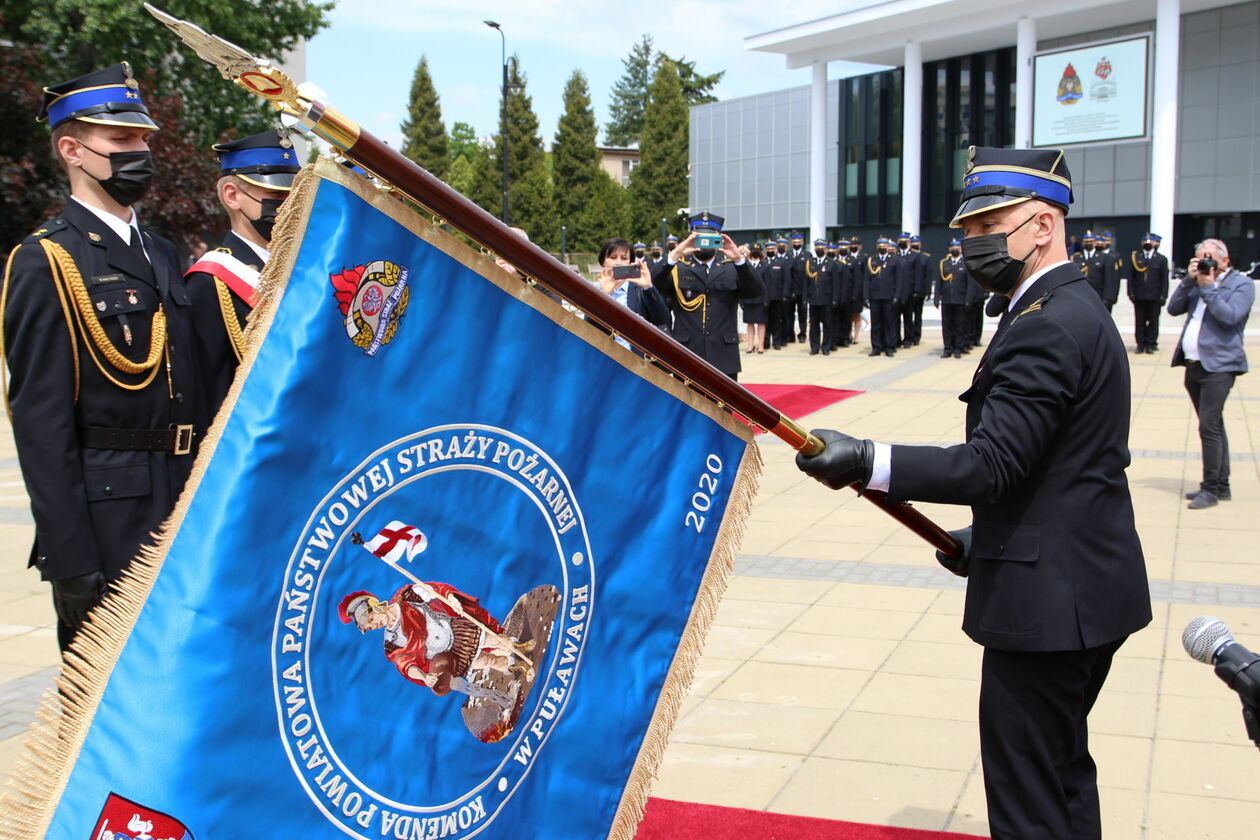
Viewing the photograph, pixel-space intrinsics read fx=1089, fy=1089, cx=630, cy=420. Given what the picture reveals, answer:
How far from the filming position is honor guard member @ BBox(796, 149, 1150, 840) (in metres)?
2.42

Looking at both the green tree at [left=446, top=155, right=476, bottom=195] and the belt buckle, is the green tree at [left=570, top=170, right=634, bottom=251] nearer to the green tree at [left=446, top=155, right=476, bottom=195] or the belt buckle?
the green tree at [left=446, top=155, right=476, bottom=195]

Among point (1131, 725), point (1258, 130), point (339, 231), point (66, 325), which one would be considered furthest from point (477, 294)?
point (1258, 130)

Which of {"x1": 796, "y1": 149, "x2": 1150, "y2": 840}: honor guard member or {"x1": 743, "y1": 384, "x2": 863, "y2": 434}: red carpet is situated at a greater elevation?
{"x1": 796, "y1": 149, "x2": 1150, "y2": 840}: honor guard member

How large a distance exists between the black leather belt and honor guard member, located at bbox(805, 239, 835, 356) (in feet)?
58.4

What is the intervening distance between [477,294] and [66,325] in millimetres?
1516

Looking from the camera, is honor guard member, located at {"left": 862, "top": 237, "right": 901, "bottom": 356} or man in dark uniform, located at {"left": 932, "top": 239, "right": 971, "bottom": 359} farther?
honor guard member, located at {"left": 862, "top": 237, "right": 901, "bottom": 356}

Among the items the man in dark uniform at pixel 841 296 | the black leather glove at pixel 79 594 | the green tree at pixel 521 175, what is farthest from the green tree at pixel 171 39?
the green tree at pixel 521 175

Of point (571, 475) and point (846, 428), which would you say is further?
point (846, 428)

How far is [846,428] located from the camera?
1171 cm

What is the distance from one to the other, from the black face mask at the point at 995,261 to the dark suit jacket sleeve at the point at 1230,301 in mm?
6213

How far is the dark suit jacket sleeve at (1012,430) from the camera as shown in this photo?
239 cm

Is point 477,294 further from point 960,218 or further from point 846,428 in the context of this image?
point 846,428

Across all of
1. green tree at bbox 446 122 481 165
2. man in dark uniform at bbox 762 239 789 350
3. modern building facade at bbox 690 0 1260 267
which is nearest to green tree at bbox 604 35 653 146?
green tree at bbox 446 122 481 165

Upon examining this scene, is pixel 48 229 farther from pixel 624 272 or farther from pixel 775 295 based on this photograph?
pixel 775 295
